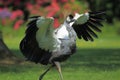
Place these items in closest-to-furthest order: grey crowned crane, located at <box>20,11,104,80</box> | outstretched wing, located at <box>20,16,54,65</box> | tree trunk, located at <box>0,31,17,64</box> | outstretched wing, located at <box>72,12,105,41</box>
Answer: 1. outstretched wing, located at <box>20,16,54,65</box>
2. grey crowned crane, located at <box>20,11,104,80</box>
3. outstretched wing, located at <box>72,12,105,41</box>
4. tree trunk, located at <box>0,31,17,64</box>

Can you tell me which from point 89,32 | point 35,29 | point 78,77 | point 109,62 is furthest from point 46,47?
point 109,62

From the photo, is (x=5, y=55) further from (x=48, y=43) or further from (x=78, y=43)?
(x=78, y=43)

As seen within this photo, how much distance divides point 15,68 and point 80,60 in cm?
324

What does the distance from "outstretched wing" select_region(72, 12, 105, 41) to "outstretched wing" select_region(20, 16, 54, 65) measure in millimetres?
1043

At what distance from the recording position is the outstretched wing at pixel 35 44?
403 inches

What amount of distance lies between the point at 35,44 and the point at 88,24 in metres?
1.57

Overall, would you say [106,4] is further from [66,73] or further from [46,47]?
[46,47]

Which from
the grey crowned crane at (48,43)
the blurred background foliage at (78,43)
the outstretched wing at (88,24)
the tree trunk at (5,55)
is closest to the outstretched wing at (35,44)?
the grey crowned crane at (48,43)

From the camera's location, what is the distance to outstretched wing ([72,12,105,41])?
1150 cm

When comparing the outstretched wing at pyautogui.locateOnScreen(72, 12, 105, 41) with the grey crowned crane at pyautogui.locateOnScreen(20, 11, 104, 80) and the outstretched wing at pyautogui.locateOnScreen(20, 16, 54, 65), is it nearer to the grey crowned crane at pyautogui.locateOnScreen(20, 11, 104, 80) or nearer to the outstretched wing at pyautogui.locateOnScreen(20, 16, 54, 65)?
the grey crowned crane at pyautogui.locateOnScreen(20, 11, 104, 80)

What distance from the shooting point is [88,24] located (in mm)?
11789

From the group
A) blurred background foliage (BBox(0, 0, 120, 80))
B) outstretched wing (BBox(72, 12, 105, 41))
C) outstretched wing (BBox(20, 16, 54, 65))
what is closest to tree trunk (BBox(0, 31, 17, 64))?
blurred background foliage (BBox(0, 0, 120, 80))

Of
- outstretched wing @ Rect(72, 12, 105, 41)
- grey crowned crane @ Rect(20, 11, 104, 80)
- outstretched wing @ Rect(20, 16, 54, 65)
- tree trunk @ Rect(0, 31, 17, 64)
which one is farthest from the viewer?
tree trunk @ Rect(0, 31, 17, 64)

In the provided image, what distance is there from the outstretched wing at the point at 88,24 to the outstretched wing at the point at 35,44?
1.04m
